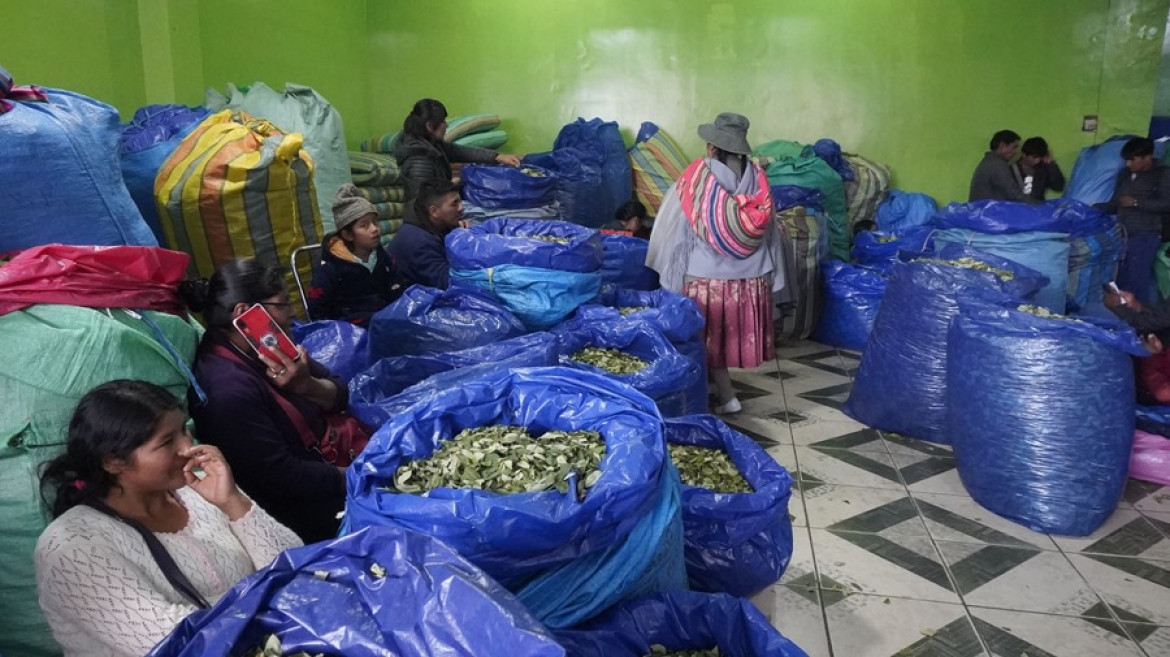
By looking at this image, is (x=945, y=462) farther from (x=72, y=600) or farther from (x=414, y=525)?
(x=72, y=600)

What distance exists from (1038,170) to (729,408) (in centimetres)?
358

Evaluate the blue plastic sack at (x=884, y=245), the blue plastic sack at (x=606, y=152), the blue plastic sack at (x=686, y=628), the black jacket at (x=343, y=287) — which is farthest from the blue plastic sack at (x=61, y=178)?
the blue plastic sack at (x=884, y=245)

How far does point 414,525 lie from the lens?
1158 mm

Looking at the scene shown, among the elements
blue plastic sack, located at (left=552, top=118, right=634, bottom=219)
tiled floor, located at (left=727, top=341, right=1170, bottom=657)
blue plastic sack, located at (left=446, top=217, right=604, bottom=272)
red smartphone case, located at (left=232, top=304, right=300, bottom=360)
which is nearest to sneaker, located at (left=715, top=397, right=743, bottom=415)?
tiled floor, located at (left=727, top=341, right=1170, bottom=657)

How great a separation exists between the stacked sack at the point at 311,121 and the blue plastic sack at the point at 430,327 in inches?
51.1

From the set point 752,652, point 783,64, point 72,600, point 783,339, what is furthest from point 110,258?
point 783,64

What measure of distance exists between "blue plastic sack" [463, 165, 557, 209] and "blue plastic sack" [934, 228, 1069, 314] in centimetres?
260

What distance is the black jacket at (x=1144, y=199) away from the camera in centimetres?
506

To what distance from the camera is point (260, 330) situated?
5.75ft

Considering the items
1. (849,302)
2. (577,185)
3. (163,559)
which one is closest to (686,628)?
(163,559)

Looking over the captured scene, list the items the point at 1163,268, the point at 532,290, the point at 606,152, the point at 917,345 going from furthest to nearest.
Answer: the point at 606,152 < the point at 1163,268 < the point at 917,345 < the point at 532,290

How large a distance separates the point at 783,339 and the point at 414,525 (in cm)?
442

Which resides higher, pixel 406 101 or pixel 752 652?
pixel 406 101

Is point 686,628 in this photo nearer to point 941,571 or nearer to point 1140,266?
point 941,571
